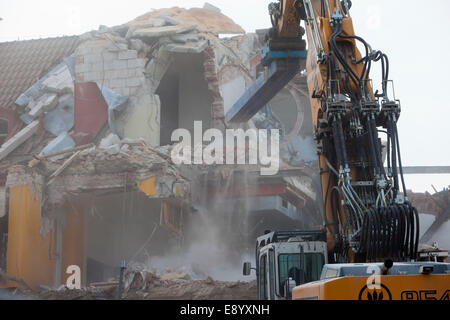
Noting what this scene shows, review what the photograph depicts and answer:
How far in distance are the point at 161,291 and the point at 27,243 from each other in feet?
17.9

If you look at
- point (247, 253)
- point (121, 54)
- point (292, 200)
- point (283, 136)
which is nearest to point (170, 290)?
point (247, 253)

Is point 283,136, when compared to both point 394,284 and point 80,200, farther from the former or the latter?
point 394,284

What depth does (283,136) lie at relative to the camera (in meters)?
27.8

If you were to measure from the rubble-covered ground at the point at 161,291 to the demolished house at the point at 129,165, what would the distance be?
1.55m

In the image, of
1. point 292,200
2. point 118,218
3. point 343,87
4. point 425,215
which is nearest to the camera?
point 343,87

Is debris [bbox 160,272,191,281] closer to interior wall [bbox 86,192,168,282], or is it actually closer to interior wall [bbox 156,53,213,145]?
interior wall [bbox 86,192,168,282]

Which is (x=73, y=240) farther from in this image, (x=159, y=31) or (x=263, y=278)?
(x=263, y=278)

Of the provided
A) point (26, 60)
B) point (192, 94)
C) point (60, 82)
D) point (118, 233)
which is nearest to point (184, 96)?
point (192, 94)

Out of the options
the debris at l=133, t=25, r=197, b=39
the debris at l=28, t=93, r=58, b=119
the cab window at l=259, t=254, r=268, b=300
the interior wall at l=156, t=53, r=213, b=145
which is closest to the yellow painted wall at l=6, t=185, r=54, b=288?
the debris at l=28, t=93, r=58, b=119

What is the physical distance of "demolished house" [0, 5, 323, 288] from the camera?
1927cm

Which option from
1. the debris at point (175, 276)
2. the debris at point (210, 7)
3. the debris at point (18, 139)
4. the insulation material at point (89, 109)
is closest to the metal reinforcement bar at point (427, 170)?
the debris at point (210, 7)

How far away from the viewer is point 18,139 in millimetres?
22797

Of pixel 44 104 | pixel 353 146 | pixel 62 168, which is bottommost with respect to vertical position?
pixel 353 146

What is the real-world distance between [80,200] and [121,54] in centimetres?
636
